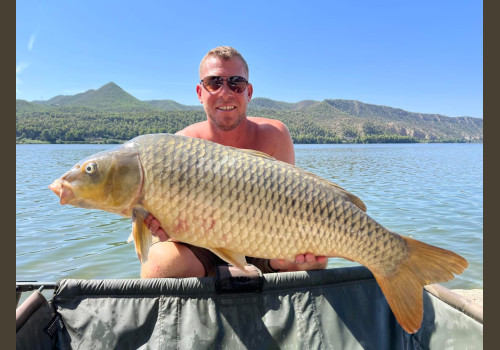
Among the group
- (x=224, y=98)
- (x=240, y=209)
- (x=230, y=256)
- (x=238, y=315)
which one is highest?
(x=224, y=98)

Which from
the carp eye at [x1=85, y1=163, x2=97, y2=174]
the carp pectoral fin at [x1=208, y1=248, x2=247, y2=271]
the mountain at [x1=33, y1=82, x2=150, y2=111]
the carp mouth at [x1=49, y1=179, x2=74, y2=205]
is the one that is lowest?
the carp pectoral fin at [x1=208, y1=248, x2=247, y2=271]

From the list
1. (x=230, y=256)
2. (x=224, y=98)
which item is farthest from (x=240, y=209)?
(x=224, y=98)

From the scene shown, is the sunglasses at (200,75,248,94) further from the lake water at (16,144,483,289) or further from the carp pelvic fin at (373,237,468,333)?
the lake water at (16,144,483,289)

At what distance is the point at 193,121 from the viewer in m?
76.2

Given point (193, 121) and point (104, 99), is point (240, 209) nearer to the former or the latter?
point (193, 121)

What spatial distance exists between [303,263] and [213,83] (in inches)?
52.0

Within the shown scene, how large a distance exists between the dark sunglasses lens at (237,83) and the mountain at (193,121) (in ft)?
179

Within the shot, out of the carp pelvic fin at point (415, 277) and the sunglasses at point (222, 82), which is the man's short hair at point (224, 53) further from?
the carp pelvic fin at point (415, 277)

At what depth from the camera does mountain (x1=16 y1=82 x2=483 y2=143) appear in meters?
65.1

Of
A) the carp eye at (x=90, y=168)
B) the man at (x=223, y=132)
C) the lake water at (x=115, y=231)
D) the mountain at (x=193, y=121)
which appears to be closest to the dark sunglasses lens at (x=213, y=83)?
the man at (x=223, y=132)

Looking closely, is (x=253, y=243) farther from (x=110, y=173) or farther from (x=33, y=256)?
(x=33, y=256)

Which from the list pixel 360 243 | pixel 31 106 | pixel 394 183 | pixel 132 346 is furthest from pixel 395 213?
pixel 31 106

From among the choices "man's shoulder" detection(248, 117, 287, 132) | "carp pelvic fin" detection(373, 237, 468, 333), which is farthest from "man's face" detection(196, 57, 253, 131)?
"carp pelvic fin" detection(373, 237, 468, 333)

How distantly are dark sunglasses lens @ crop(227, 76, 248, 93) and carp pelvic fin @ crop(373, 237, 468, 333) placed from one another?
1.45 m
